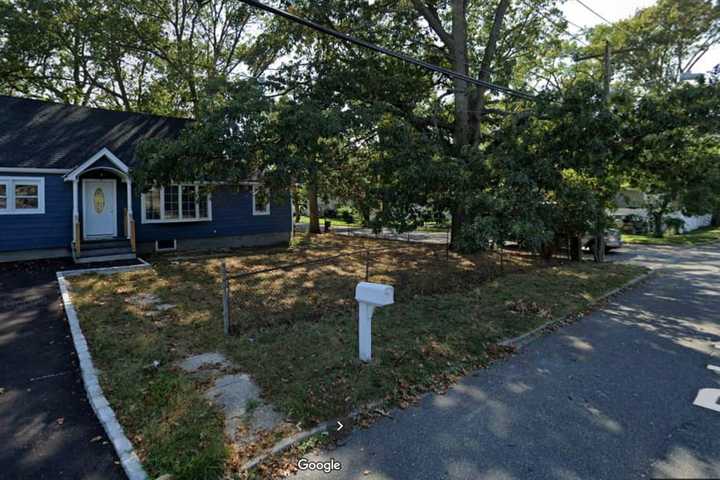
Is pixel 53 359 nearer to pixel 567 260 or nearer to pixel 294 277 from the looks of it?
pixel 294 277

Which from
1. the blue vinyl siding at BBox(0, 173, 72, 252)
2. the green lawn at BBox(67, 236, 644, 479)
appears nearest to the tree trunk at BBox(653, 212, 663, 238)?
the green lawn at BBox(67, 236, 644, 479)

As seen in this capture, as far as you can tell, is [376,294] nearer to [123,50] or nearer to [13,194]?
[13,194]

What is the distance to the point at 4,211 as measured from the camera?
11.3 metres

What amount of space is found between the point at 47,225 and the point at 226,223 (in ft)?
18.6

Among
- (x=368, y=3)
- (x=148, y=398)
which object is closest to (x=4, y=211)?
(x=148, y=398)

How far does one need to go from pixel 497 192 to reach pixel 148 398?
8.34 m

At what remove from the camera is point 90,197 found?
12.8 meters

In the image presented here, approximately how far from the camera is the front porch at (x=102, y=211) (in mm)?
11758

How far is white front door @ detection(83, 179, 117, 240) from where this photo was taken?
12.7 meters

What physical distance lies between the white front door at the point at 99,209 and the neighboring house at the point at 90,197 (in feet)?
0.09

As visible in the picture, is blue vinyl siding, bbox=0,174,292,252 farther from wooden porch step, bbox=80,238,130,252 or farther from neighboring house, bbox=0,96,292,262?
wooden porch step, bbox=80,238,130,252

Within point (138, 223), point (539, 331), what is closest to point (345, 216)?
point (138, 223)

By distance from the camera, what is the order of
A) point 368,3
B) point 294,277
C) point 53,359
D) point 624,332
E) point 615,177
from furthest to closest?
point 368,3 → point 615,177 → point 294,277 → point 624,332 → point 53,359

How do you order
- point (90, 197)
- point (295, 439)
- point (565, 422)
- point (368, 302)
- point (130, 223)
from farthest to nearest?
point (90, 197), point (130, 223), point (368, 302), point (565, 422), point (295, 439)
